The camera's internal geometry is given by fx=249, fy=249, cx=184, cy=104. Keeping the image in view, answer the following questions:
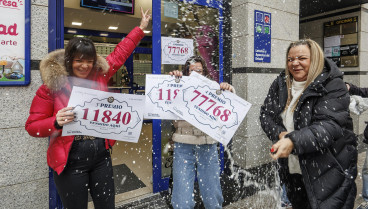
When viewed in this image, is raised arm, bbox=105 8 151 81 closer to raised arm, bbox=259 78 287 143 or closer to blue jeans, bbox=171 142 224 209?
blue jeans, bbox=171 142 224 209

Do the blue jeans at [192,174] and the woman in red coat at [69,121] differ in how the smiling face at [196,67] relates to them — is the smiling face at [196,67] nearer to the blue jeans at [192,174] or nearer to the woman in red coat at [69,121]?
the blue jeans at [192,174]

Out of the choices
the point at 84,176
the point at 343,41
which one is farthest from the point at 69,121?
the point at 343,41

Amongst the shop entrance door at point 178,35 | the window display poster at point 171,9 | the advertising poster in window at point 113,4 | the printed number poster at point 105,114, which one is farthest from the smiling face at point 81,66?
the advertising poster in window at point 113,4

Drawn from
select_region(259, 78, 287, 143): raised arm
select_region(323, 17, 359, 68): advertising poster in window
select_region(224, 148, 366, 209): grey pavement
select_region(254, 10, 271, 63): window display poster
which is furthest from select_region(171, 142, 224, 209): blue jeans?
select_region(323, 17, 359, 68): advertising poster in window

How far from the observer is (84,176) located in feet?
6.56

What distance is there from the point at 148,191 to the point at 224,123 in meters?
2.18

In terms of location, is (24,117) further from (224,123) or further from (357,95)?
(357,95)

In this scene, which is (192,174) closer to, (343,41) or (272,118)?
(272,118)

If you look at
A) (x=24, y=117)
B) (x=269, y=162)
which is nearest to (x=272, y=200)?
(x=269, y=162)

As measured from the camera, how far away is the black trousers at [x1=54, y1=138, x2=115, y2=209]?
196 centimetres

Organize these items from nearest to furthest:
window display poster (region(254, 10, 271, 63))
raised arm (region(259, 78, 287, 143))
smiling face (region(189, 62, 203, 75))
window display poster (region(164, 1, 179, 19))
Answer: raised arm (region(259, 78, 287, 143)), smiling face (region(189, 62, 203, 75)), window display poster (region(164, 1, 179, 19)), window display poster (region(254, 10, 271, 63))

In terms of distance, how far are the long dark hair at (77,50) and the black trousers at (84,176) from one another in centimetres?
62

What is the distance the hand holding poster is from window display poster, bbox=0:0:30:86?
1354mm

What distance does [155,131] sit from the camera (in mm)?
3789
